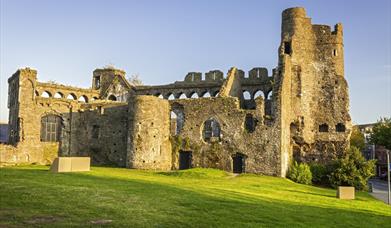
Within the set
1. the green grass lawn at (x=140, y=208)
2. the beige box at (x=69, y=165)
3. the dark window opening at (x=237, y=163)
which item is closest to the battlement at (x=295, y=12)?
the dark window opening at (x=237, y=163)

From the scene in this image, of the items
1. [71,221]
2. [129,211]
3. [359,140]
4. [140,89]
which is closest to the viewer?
[71,221]

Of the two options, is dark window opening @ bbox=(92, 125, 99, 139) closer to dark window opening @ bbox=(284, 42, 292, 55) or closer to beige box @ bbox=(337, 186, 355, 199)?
dark window opening @ bbox=(284, 42, 292, 55)

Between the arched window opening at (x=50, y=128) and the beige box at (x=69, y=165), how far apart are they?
1622 centimetres

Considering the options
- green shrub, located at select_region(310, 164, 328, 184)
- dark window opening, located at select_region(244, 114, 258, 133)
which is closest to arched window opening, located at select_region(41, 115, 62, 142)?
dark window opening, located at select_region(244, 114, 258, 133)

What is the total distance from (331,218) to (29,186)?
11402 mm

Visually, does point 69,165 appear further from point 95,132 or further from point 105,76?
point 105,76

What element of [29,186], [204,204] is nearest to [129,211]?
[204,204]

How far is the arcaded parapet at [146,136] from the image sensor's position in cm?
3409

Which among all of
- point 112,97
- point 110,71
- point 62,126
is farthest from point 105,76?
point 62,126

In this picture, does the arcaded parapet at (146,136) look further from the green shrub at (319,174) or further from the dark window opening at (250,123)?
the green shrub at (319,174)

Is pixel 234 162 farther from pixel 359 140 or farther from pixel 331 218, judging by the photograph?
pixel 359 140

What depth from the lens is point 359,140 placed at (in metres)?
65.4

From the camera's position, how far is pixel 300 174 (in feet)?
116

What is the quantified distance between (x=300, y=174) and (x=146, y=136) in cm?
1318
